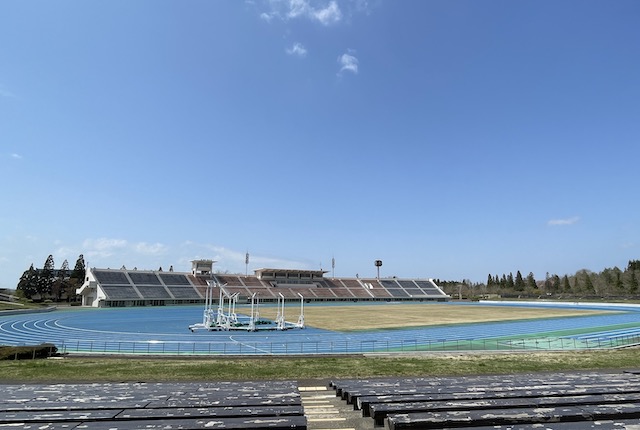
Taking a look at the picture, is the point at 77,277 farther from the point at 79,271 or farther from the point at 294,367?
the point at 294,367

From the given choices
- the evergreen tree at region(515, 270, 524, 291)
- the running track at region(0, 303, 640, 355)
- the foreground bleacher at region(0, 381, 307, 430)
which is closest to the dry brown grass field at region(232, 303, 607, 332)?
the running track at region(0, 303, 640, 355)

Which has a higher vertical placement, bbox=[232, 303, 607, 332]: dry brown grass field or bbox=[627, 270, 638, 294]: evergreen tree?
bbox=[627, 270, 638, 294]: evergreen tree

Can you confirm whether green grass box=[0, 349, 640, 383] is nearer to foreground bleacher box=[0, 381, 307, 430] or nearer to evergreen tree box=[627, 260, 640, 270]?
foreground bleacher box=[0, 381, 307, 430]

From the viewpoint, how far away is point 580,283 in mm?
127562

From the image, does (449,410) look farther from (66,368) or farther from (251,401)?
(66,368)

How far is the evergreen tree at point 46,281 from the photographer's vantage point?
9100cm

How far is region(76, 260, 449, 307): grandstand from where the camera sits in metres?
77.9

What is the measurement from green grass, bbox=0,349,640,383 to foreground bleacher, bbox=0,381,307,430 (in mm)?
6946

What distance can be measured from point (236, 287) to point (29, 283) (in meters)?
46.0

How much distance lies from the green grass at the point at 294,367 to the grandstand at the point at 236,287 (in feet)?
179

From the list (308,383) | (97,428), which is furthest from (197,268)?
(97,428)

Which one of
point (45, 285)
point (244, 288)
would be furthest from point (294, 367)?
point (45, 285)

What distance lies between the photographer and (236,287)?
316 ft

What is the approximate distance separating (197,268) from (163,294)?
581 inches
